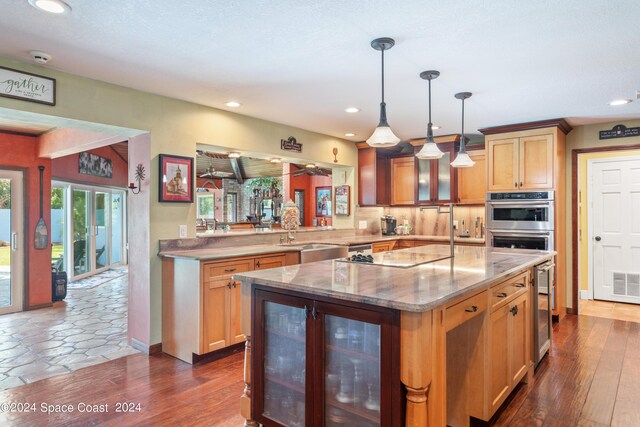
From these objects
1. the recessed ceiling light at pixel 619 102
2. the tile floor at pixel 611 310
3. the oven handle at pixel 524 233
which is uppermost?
the recessed ceiling light at pixel 619 102

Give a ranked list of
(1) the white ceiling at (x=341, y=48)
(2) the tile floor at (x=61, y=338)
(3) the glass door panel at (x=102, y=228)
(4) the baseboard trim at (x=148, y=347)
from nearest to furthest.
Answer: (1) the white ceiling at (x=341, y=48) < (2) the tile floor at (x=61, y=338) < (4) the baseboard trim at (x=148, y=347) < (3) the glass door panel at (x=102, y=228)

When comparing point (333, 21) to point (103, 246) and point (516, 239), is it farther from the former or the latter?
point (103, 246)

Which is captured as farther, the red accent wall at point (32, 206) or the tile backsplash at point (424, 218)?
the tile backsplash at point (424, 218)

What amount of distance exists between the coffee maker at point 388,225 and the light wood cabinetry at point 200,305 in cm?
309

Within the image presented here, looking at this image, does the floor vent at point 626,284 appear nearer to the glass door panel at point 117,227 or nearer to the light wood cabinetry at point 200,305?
the light wood cabinetry at point 200,305

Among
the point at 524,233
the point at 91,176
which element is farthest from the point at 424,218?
the point at 91,176

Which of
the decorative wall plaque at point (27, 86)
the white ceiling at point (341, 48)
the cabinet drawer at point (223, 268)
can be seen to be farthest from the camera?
the cabinet drawer at point (223, 268)

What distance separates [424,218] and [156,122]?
432 centimetres

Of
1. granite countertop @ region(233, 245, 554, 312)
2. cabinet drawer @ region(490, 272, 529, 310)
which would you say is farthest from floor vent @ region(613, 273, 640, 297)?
cabinet drawer @ region(490, 272, 529, 310)

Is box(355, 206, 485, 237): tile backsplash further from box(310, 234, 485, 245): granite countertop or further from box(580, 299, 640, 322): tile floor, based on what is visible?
box(580, 299, 640, 322): tile floor

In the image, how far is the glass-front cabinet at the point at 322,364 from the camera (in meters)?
1.70

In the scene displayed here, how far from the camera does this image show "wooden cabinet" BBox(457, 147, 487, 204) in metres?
5.57

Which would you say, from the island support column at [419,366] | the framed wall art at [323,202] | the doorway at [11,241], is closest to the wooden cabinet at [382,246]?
the island support column at [419,366]

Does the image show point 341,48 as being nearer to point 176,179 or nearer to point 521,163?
point 176,179
